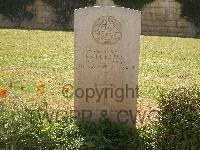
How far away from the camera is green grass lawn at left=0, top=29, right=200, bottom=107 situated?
27.8 feet

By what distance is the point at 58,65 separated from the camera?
11344mm

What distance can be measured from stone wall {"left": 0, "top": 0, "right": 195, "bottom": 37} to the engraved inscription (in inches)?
726

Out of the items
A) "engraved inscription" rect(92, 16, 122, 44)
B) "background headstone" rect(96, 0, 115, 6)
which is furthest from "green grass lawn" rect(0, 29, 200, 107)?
"background headstone" rect(96, 0, 115, 6)

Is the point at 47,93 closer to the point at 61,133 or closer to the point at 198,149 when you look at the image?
Result: the point at 61,133

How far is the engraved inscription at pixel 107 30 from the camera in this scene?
552 cm

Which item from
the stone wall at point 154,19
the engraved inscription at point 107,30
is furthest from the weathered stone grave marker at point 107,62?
the stone wall at point 154,19

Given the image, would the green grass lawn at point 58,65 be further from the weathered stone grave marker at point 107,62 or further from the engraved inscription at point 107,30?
the engraved inscription at point 107,30

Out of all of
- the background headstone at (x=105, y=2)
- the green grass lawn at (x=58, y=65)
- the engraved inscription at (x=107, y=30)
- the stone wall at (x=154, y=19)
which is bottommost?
the green grass lawn at (x=58, y=65)

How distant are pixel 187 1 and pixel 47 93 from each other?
53.9 ft

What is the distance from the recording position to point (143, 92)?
8.47 metres

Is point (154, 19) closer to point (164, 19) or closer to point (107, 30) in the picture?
point (164, 19)

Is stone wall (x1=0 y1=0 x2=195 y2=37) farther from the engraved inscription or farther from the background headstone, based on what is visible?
the engraved inscription

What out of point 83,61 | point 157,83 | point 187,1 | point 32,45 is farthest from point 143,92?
point 187,1

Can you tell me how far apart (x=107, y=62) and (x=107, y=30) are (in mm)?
412
